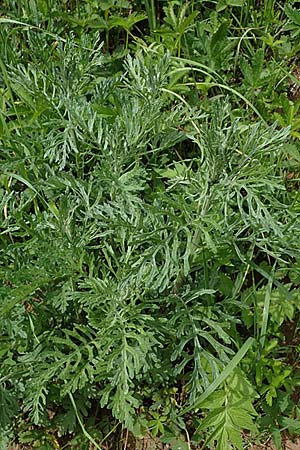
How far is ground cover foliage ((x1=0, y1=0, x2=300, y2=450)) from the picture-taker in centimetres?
195

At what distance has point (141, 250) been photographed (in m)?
2.19

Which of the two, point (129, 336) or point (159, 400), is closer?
point (129, 336)

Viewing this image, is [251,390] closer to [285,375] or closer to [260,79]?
[285,375]

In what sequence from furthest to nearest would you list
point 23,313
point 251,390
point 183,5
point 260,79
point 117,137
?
point 183,5 < point 260,79 < point 251,390 < point 23,313 < point 117,137

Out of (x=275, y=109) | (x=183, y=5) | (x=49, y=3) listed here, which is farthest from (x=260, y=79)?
(x=49, y=3)

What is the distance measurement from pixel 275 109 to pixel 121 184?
107 centimetres

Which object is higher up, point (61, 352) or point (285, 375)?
point (61, 352)

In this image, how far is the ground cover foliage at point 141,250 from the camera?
1.95 m

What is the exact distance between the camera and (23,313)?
2.09 m

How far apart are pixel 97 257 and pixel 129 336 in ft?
1.22

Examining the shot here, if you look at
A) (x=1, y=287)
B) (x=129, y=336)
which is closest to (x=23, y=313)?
(x=1, y=287)

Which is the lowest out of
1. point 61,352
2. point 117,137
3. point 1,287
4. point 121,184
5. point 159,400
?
point 159,400

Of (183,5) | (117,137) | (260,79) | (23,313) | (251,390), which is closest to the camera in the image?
(117,137)

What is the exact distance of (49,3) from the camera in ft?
9.15
